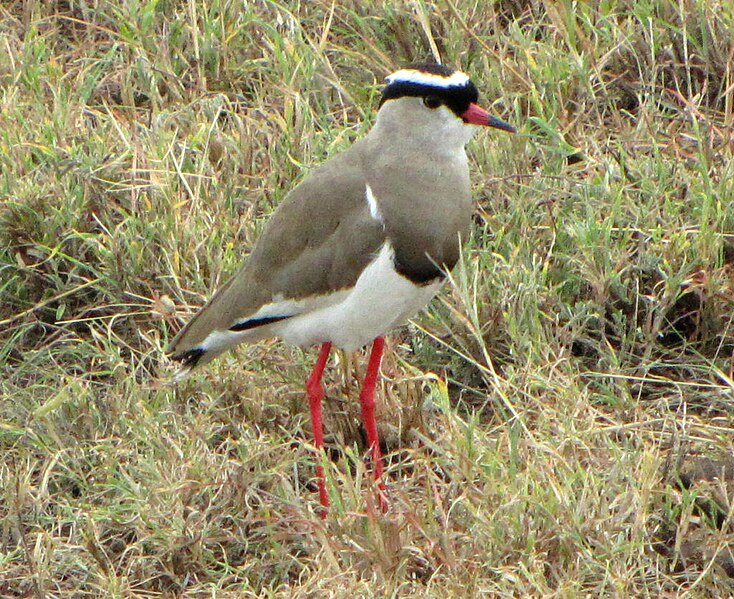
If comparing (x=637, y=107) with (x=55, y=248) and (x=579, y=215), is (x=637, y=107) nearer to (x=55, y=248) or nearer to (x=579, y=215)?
(x=579, y=215)

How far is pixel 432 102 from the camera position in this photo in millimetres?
4180

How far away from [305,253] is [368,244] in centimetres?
28

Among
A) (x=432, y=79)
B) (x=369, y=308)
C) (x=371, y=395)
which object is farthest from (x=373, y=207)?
(x=371, y=395)

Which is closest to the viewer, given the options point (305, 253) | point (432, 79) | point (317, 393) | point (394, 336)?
point (432, 79)

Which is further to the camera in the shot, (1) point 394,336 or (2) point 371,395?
(1) point 394,336

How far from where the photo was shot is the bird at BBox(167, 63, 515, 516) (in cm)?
403

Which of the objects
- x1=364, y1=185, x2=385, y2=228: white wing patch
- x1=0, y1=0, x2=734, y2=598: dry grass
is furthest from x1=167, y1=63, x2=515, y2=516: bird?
x1=0, y1=0, x2=734, y2=598: dry grass

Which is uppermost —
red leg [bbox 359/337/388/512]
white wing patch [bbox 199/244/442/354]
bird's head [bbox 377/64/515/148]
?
bird's head [bbox 377/64/515/148]

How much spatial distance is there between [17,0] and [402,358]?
9.03 ft

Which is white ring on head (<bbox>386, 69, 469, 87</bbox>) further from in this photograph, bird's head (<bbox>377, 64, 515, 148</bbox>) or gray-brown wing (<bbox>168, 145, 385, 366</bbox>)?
gray-brown wing (<bbox>168, 145, 385, 366</bbox>)

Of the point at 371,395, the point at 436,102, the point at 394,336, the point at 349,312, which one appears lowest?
the point at 394,336

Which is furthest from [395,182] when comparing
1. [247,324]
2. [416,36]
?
[416,36]

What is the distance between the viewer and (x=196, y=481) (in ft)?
13.7

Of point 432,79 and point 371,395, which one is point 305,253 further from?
point 432,79
